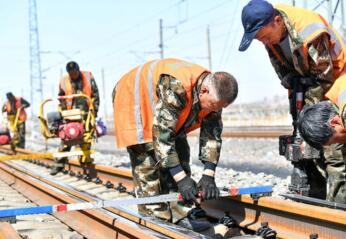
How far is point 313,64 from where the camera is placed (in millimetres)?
4508

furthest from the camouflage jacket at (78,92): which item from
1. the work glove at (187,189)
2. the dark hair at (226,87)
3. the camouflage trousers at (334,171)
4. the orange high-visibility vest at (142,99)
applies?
the dark hair at (226,87)

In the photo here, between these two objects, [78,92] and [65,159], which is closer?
[78,92]

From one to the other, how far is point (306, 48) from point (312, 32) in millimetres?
138

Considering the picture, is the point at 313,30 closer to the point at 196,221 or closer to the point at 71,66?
the point at 196,221

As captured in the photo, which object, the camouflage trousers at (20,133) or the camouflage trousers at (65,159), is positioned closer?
the camouflage trousers at (65,159)

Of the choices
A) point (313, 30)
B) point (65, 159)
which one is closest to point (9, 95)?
point (65, 159)

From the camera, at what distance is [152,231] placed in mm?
4098

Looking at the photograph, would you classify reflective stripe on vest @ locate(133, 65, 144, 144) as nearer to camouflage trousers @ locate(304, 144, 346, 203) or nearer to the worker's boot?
the worker's boot

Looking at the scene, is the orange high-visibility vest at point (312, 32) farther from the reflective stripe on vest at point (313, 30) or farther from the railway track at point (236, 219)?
the railway track at point (236, 219)

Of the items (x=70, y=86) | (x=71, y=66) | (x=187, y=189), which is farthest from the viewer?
(x=70, y=86)

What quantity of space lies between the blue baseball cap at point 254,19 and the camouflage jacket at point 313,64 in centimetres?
27

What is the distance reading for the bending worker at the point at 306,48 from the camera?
4363mm

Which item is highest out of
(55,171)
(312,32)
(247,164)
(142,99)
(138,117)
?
(312,32)

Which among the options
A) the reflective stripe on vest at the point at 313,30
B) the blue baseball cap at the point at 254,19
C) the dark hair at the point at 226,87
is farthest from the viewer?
the reflective stripe on vest at the point at 313,30
